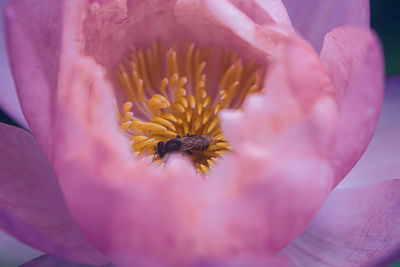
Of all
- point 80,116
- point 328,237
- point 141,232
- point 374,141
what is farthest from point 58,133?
point 374,141

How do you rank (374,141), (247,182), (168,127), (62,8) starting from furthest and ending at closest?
(168,127), (374,141), (62,8), (247,182)

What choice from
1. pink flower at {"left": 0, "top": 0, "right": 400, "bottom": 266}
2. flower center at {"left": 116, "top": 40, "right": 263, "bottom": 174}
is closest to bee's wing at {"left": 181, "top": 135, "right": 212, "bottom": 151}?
flower center at {"left": 116, "top": 40, "right": 263, "bottom": 174}

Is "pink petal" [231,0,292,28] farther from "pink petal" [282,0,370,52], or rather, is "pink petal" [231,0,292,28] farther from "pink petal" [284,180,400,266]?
"pink petal" [284,180,400,266]

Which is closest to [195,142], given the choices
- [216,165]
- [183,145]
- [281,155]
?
[183,145]

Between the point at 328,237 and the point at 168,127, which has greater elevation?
the point at 168,127

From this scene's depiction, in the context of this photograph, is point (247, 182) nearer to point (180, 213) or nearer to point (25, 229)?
point (180, 213)

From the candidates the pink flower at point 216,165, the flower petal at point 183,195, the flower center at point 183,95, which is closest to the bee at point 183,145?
the flower center at point 183,95

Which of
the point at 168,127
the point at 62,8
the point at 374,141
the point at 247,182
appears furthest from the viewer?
the point at 168,127

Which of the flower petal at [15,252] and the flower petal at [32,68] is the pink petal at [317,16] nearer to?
the flower petal at [32,68]
